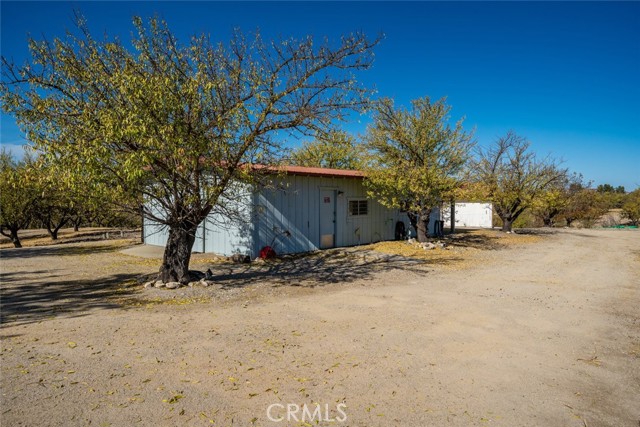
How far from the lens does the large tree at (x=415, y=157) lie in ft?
50.6

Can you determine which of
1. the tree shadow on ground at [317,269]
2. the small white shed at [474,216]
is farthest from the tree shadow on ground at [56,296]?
the small white shed at [474,216]

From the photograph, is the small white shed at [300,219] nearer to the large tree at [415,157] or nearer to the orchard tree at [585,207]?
the large tree at [415,157]

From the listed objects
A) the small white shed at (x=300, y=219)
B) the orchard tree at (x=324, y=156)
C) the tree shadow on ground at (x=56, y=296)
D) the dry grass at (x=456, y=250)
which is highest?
the orchard tree at (x=324, y=156)

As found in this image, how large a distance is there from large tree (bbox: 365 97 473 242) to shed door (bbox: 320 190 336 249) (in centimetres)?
171

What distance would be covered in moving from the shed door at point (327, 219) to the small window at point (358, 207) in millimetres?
1162

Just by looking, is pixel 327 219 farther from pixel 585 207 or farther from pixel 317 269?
pixel 585 207

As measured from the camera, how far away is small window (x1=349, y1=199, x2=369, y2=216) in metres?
16.9

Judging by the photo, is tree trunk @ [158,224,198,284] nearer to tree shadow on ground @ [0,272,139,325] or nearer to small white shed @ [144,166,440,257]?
tree shadow on ground @ [0,272,139,325]

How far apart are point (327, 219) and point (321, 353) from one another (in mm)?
10953

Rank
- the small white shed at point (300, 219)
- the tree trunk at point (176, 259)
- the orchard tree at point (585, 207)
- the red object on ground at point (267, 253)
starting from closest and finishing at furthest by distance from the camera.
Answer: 1. the tree trunk at point (176, 259)
2. the red object on ground at point (267, 253)
3. the small white shed at point (300, 219)
4. the orchard tree at point (585, 207)

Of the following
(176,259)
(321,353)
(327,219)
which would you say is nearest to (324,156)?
(327,219)

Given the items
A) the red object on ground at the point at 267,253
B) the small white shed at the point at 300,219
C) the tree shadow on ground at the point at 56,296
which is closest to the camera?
the tree shadow on ground at the point at 56,296

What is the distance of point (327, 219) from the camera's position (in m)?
15.7

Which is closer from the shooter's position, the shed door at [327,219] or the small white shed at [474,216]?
the shed door at [327,219]
